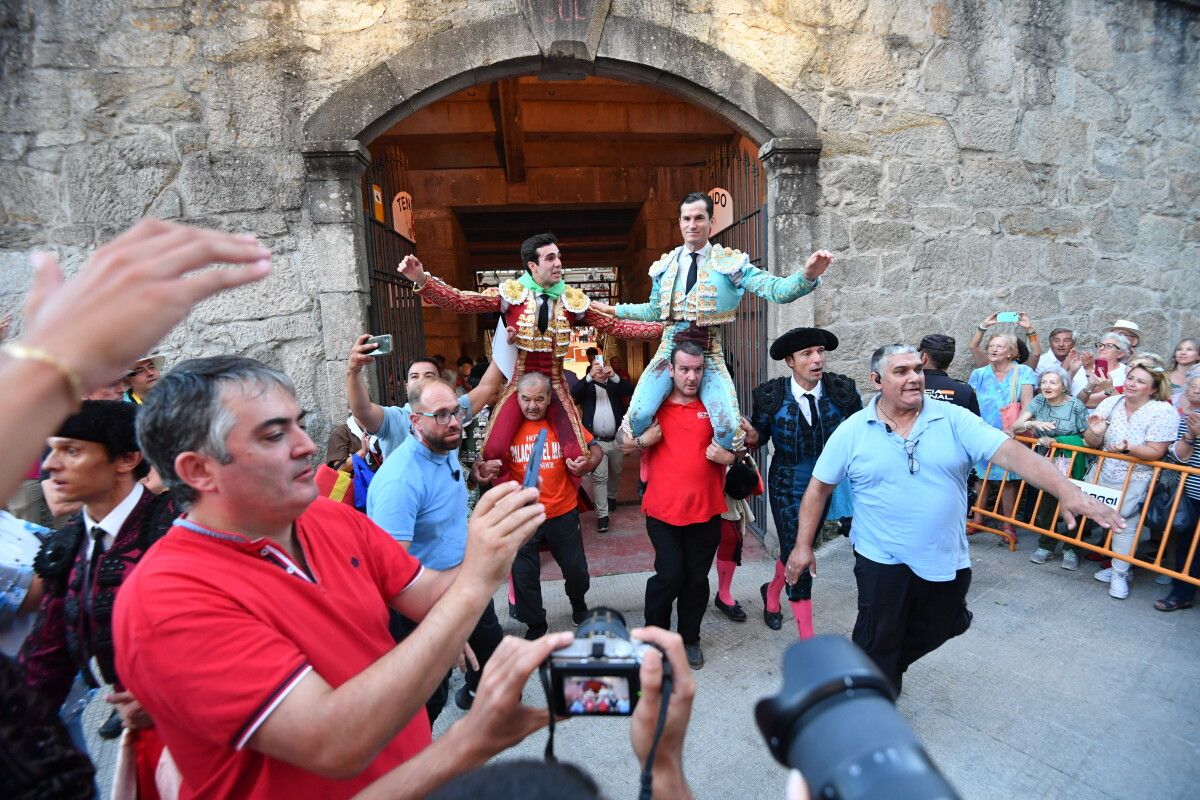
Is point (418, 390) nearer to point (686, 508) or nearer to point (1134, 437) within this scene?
point (686, 508)

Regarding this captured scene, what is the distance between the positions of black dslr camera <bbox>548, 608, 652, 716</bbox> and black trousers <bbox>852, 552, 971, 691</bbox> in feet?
6.85

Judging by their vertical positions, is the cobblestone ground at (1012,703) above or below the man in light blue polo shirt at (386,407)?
below

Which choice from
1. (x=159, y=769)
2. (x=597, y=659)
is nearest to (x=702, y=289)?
(x=597, y=659)

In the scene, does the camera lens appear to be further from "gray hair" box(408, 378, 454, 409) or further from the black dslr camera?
"gray hair" box(408, 378, 454, 409)

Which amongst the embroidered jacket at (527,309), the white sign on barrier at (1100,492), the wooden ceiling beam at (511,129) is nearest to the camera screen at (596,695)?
the embroidered jacket at (527,309)

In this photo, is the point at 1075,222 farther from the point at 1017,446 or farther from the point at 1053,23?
the point at 1017,446

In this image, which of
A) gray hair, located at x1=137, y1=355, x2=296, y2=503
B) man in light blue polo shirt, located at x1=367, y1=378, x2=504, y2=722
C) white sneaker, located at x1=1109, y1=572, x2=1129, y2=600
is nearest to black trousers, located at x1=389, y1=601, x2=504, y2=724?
man in light blue polo shirt, located at x1=367, y1=378, x2=504, y2=722

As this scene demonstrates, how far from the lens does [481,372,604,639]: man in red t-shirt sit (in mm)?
3857

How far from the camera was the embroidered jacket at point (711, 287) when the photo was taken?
3666mm

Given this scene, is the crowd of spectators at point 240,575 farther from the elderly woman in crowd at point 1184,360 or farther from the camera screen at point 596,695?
the elderly woman in crowd at point 1184,360

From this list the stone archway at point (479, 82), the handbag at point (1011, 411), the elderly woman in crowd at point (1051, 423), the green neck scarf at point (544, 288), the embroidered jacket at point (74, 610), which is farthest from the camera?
the handbag at point (1011, 411)

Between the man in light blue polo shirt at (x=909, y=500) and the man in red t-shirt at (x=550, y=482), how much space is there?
1.73m

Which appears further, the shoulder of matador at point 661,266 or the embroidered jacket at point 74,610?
the shoulder of matador at point 661,266

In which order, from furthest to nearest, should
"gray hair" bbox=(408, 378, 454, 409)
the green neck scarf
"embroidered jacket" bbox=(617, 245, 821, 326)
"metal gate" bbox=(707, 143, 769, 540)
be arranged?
"metal gate" bbox=(707, 143, 769, 540) → the green neck scarf → "embroidered jacket" bbox=(617, 245, 821, 326) → "gray hair" bbox=(408, 378, 454, 409)
